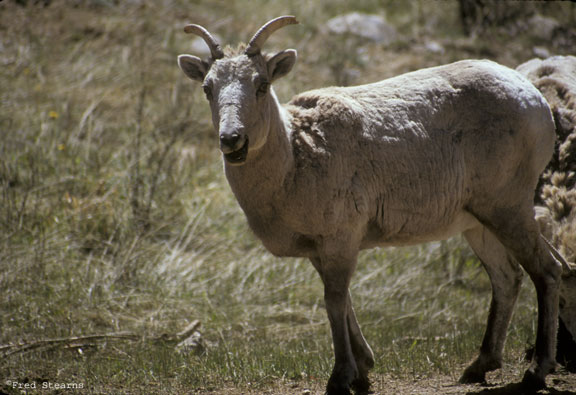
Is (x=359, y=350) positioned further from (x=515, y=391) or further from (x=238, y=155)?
(x=238, y=155)

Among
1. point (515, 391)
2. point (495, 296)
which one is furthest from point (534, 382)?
point (495, 296)

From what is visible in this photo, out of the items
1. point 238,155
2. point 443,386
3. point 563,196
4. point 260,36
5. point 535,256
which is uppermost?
point 260,36

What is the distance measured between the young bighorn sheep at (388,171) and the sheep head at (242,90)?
1 cm

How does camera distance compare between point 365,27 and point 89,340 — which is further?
point 365,27

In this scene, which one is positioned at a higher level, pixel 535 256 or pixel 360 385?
pixel 535 256

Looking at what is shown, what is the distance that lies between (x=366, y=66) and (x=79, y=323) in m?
7.91

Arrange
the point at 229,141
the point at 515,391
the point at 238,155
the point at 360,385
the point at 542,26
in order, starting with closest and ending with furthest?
the point at 229,141 < the point at 238,155 < the point at 515,391 < the point at 360,385 < the point at 542,26

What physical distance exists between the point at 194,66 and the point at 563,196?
3.31m

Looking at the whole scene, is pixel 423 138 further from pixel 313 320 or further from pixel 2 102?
pixel 2 102

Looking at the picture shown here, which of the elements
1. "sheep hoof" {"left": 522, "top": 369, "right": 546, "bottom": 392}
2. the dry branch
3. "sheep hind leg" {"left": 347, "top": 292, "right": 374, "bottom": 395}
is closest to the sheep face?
"sheep hind leg" {"left": 347, "top": 292, "right": 374, "bottom": 395}

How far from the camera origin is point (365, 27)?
44.9 feet

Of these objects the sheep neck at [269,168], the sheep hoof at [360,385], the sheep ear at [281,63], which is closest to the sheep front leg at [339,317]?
the sheep hoof at [360,385]

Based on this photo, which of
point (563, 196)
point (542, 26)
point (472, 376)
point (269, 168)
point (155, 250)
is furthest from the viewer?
point (542, 26)

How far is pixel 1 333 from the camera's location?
6.19 meters
